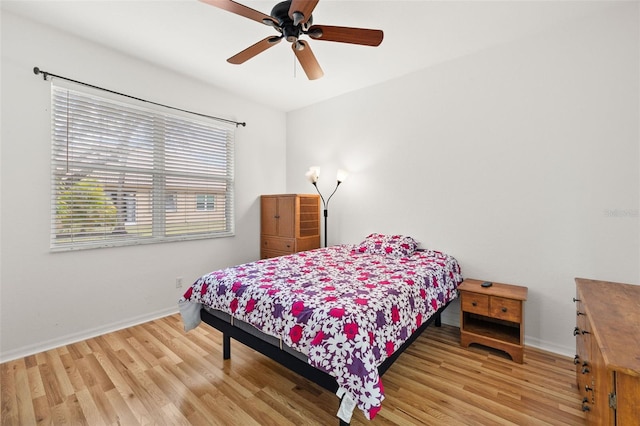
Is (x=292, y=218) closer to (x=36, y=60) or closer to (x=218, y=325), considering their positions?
(x=218, y=325)

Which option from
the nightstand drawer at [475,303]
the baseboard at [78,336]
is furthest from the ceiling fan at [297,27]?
the baseboard at [78,336]

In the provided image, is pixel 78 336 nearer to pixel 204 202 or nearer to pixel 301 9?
pixel 204 202

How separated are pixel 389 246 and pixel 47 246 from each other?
310 cm

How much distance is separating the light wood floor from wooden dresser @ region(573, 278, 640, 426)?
487 millimetres

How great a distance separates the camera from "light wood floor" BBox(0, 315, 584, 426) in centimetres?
162

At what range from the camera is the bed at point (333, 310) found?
1.35 metres

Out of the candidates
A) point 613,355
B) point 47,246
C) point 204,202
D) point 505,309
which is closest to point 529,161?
point 505,309

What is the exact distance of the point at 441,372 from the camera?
2062 millimetres

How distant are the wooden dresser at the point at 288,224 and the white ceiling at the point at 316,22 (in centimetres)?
153

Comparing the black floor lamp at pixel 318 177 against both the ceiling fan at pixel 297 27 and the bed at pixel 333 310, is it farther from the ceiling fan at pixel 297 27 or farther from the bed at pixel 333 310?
the ceiling fan at pixel 297 27

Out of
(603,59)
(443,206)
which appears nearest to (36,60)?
(443,206)

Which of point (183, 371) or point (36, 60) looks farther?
point (36, 60)

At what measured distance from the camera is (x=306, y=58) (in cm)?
218

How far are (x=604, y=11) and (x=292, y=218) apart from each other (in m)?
3.37
